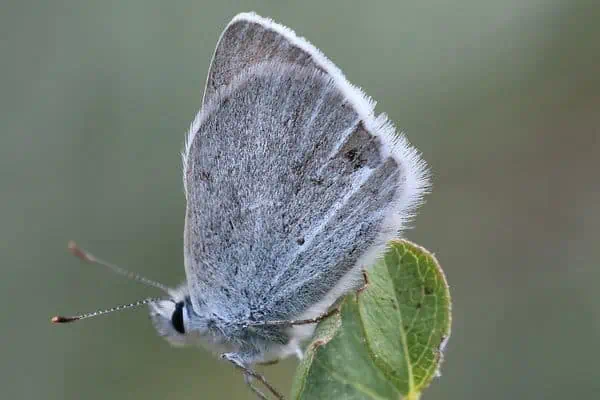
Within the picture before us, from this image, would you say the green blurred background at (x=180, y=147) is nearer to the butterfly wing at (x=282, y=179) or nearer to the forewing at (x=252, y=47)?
the butterfly wing at (x=282, y=179)

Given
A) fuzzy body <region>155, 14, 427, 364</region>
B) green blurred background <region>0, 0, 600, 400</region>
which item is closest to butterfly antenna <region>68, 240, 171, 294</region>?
fuzzy body <region>155, 14, 427, 364</region>

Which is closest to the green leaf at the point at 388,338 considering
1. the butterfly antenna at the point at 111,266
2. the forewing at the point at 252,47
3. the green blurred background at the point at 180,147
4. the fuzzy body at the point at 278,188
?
the fuzzy body at the point at 278,188

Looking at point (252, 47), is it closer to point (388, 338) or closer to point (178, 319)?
point (178, 319)

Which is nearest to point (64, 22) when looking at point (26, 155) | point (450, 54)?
point (26, 155)

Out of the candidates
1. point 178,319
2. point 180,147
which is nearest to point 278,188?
point 178,319

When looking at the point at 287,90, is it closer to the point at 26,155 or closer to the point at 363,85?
the point at 363,85

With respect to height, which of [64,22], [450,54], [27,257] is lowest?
[27,257]
